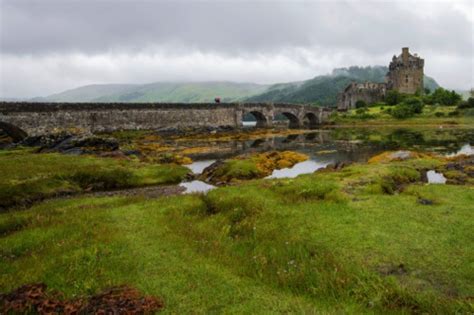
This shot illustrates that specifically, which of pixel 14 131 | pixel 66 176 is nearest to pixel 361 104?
pixel 14 131

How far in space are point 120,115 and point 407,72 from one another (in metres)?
135

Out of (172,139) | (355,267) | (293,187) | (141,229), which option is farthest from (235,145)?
(355,267)

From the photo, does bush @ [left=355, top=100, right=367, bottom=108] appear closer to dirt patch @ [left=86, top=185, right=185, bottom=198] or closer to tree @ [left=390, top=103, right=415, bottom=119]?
tree @ [left=390, top=103, right=415, bottom=119]

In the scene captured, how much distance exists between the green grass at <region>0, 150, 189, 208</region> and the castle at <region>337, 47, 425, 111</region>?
144 metres

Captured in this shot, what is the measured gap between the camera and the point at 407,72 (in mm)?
171375

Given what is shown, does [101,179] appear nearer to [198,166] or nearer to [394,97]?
[198,166]

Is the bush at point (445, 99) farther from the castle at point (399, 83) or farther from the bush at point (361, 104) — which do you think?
the bush at point (361, 104)

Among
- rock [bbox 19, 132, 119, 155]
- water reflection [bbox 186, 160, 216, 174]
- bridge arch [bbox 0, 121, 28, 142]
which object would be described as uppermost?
bridge arch [bbox 0, 121, 28, 142]

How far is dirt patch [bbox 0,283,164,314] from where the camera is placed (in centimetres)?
1034

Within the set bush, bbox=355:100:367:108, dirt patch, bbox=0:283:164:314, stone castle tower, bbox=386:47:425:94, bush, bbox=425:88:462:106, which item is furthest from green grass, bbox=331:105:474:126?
dirt patch, bbox=0:283:164:314

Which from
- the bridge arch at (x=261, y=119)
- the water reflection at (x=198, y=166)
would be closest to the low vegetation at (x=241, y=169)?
the water reflection at (x=198, y=166)

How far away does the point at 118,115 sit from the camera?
3447 inches

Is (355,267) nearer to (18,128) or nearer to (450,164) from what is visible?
(450,164)

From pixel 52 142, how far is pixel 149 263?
4788cm
